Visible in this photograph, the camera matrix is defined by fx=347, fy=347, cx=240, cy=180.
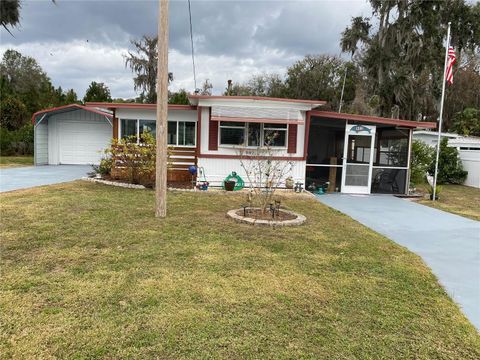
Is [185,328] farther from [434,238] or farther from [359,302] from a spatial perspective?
[434,238]

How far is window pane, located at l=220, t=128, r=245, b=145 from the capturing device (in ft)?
35.8

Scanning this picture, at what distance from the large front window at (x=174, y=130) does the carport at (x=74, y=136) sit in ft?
19.8

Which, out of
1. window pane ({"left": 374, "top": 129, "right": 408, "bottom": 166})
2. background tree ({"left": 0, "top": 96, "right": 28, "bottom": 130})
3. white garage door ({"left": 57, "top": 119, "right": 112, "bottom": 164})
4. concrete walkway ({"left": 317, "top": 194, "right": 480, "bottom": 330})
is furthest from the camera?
background tree ({"left": 0, "top": 96, "right": 28, "bottom": 130})

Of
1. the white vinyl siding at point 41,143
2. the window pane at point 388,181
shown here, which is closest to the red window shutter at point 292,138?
the window pane at point 388,181

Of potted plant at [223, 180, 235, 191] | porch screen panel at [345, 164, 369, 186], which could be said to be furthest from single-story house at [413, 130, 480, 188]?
potted plant at [223, 180, 235, 191]

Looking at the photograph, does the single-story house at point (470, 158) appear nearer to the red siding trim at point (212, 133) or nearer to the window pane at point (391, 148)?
the window pane at point (391, 148)

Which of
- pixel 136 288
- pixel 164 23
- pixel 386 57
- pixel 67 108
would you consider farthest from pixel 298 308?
pixel 386 57

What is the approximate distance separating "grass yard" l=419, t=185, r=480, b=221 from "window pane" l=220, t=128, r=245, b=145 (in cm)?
572

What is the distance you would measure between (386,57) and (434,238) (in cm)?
1884

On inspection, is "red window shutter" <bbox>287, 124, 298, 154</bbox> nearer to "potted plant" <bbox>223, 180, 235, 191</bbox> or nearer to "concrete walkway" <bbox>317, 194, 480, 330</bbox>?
"concrete walkway" <bbox>317, 194, 480, 330</bbox>

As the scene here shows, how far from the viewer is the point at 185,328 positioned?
272 centimetres

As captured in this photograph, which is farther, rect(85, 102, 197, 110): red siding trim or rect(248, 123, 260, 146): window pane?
rect(85, 102, 197, 110): red siding trim

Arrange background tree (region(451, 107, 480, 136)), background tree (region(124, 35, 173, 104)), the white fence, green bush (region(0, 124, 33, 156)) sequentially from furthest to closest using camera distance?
background tree (region(124, 35, 173, 104)) → background tree (region(451, 107, 480, 136)) → green bush (region(0, 124, 33, 156)) → the white fence

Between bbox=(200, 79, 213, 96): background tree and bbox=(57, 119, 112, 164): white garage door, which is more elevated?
bbox=(200, 79, 213, 96): background tree
